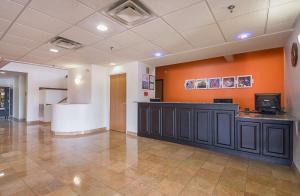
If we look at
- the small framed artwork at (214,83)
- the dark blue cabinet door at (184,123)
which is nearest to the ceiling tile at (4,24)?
the dark blue cabinet door at (184,123)

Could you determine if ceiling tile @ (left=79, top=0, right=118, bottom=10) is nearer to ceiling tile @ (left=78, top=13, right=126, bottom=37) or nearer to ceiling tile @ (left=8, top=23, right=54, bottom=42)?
ceiling tile @ (left=78, top=13, right=126, bottom=37)

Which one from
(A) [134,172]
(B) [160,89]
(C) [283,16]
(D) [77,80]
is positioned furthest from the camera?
(B) [160,89]

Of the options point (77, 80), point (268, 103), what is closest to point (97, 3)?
point (268, 103)

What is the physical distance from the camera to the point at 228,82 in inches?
198

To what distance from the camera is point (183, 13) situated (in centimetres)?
Result: 238

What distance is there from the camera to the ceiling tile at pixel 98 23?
2.50 metres

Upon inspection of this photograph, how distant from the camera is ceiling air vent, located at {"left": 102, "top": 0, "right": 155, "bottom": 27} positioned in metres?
2.16

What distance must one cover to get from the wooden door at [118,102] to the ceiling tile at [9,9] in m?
3.52

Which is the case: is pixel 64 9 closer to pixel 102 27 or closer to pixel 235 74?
pixel 102 27

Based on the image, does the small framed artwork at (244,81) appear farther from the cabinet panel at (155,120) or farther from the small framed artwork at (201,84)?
the cabinet panel at (155,120)

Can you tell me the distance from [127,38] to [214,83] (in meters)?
3.46

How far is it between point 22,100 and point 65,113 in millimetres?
5346

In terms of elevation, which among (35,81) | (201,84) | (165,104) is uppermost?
(35,81)

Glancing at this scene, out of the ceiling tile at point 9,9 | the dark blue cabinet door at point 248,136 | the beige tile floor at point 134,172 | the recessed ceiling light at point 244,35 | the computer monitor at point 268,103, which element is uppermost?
the ceiling tile at point 9,9
